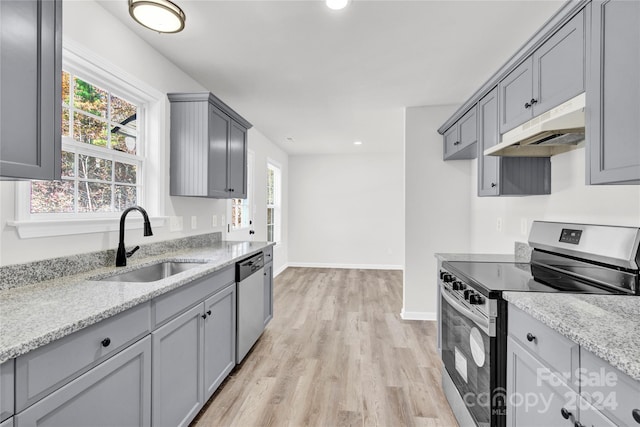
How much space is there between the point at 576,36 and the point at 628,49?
37 cm

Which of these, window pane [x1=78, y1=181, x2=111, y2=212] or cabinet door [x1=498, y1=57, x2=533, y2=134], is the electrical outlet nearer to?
window pane [x1=78, y1=181, x2=111, y2=212]

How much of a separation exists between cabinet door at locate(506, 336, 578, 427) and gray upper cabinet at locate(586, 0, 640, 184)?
0.79 metres

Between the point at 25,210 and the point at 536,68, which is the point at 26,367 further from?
the point at 536,68

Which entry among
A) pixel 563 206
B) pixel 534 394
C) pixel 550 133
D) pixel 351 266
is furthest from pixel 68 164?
pixel 351 266

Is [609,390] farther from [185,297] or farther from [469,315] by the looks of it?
[185,297]

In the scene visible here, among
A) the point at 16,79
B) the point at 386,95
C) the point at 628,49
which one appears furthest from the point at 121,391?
the point at 386,95

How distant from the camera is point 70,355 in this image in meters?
0.99

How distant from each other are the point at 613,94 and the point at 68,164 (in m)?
2.73

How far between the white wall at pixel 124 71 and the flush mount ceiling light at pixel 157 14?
1.31ft

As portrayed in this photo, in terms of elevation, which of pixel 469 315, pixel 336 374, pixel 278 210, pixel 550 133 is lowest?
pixel 336 374

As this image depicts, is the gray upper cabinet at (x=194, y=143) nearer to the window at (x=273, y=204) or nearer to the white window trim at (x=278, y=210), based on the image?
the window at (x=273, y=204)

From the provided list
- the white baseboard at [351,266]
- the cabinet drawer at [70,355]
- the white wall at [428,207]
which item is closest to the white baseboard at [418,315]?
the white wall at [428,207]

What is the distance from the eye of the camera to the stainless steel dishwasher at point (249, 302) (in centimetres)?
238

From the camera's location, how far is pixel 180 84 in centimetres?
272
